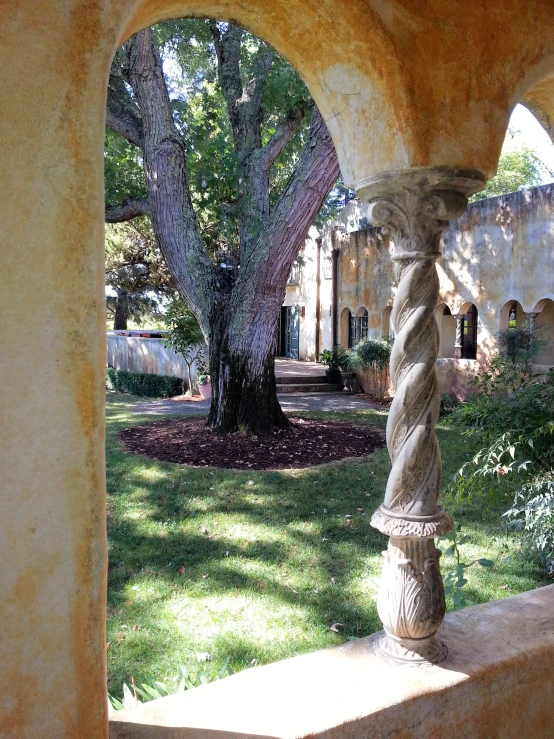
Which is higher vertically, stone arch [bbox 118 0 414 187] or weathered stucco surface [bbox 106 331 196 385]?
stone arch [bbox 118 0 414 187]

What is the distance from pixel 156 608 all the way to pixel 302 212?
5.38m

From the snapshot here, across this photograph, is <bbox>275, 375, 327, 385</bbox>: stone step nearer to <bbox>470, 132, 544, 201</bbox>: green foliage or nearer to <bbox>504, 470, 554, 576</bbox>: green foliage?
<bbox>504, 470, 554, 576</bbox>: green foliage

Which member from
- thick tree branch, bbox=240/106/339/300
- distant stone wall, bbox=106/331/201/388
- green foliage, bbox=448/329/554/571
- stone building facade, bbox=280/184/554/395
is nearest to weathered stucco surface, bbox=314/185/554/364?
stone building facade, bbox=280/184/554/395

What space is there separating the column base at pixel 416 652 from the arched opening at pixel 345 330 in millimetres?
15306

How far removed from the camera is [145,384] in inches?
606

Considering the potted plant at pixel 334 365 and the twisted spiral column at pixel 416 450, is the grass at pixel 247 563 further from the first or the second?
the potted plant at pixel 334 365

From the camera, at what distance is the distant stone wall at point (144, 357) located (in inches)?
598

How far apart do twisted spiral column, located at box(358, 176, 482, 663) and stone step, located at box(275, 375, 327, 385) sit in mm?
12555

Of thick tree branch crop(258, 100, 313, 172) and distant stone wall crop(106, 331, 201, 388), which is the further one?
distant stone wall crop(106, 331, 201, 388)

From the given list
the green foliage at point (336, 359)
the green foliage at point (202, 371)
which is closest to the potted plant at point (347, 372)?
the green foliage at point (336, 359)

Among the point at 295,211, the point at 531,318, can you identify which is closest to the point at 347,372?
the point at 531,318

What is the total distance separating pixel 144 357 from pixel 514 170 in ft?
74.4

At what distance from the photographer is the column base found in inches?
77.9

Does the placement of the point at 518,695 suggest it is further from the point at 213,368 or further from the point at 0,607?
the point at 213,368
